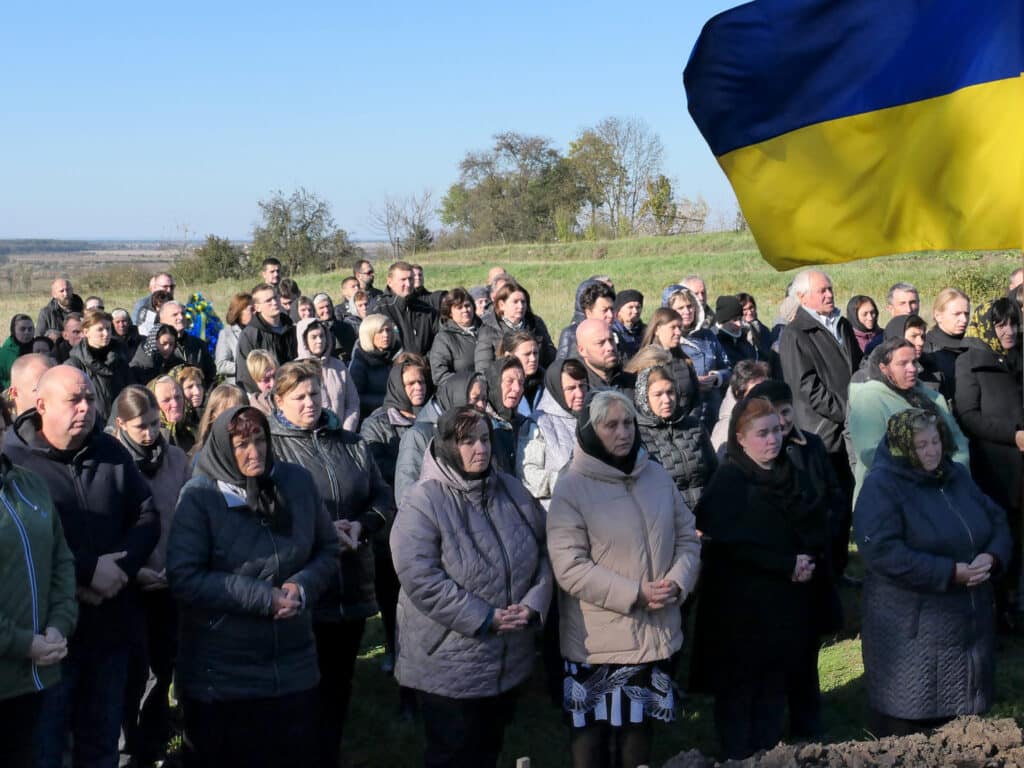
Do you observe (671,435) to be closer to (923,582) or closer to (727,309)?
(923,582)

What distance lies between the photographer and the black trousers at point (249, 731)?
4.91m

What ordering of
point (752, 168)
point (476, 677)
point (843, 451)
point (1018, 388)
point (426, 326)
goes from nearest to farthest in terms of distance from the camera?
point (752, 168) → point (476, 677) → point (1018, 388) → point (843, 451) → point (426, 326)

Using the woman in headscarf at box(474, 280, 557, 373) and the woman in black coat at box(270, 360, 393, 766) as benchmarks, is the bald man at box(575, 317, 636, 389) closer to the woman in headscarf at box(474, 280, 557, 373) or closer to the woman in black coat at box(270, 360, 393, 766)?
the woman in headscarf at box(474, 280, 557, 373)

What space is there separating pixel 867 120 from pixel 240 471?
2.73 m

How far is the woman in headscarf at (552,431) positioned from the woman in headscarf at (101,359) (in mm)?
3906

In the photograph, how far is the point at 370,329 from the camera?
8305 mm

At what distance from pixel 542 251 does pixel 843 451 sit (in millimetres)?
38468

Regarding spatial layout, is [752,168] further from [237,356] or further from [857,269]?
[857,269]

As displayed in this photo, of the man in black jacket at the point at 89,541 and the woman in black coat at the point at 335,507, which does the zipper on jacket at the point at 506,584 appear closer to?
the woman in black coat at the point at 335,507

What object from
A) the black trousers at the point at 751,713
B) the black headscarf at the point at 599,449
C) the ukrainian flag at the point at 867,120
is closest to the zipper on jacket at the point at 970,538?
the black trousers at the point at 751,713

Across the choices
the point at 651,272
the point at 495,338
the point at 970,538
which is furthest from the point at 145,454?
the point at 651,272

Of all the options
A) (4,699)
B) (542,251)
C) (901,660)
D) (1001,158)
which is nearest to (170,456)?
(4,699)

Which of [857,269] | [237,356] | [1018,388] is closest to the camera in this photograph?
[1018,388]

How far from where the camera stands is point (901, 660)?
5.36 m
